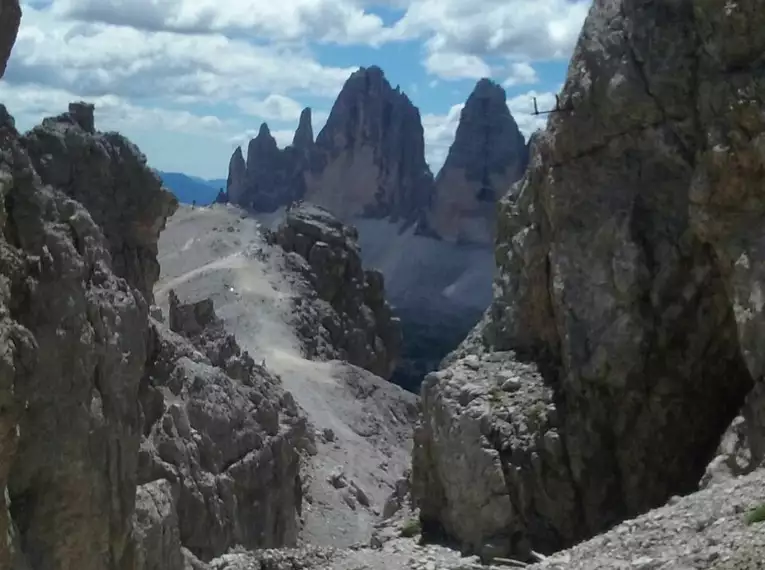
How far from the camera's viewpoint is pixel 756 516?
35.5 ft

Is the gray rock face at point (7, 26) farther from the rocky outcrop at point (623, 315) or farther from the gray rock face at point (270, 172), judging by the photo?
the gray rock face at point (270, 172)

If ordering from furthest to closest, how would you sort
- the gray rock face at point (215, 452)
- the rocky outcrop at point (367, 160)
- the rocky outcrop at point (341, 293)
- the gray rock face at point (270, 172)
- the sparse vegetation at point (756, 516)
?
the gray rock face at point (270, 172) < the rocky outcrop at point (367, 160) < the rocky outcrop at point (341, 293) < the gray rock face at point (215, 452) < the sparse vegetation at point (756, 516)

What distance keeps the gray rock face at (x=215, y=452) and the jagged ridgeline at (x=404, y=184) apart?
2490 inches

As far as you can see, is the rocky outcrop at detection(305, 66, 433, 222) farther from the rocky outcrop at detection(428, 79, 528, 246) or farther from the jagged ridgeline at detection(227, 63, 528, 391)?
the rocky outcrop at detection(428, 79, 528, 246)

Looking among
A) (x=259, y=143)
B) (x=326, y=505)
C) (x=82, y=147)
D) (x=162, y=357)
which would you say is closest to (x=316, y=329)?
(x=326, y=505)

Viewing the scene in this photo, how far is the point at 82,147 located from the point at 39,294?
34.1 feet

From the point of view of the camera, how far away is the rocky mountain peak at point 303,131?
127188 mm

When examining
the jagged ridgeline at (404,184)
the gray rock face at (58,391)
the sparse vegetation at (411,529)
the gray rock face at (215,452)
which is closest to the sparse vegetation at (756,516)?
the gray rock face at (58,391)

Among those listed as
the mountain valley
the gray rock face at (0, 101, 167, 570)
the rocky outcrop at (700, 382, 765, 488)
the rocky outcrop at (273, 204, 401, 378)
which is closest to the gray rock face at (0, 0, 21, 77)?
the mountain valley

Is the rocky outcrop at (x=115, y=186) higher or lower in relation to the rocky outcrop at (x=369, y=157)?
lower

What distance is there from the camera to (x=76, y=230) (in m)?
17.3

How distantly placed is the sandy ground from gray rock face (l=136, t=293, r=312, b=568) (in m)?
2.34

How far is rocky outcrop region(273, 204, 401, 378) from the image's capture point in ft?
218

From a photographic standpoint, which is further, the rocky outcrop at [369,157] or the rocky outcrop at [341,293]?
the rocky outcrop at [369,157]
